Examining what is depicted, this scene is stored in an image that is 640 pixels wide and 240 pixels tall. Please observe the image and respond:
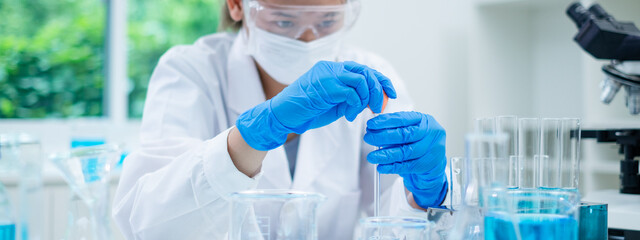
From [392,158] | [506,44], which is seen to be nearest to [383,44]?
[506,44]

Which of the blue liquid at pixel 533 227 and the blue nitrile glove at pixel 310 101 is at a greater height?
the blue nitrile glove at pixel 310 101

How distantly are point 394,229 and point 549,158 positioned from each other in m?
0.35

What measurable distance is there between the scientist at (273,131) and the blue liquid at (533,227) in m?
0.32

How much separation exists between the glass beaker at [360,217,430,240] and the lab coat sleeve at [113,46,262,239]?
14.0 inches

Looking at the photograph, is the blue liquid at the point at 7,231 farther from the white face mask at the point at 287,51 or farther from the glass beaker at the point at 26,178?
the white face mask at the point at 287,51

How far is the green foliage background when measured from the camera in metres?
2.90

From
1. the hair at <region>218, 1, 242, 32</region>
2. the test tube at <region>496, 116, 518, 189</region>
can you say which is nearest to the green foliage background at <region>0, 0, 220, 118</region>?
the hair at <region>218, 1, 242, 32</region>

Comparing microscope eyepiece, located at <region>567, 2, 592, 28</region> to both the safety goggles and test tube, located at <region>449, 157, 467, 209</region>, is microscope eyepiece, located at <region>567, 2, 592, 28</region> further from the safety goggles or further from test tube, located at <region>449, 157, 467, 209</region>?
test tube, located at <region>449, 157, 467, 209</region>

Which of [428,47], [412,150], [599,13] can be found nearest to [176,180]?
[412,150]

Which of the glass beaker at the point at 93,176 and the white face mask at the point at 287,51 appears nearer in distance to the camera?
the glass beaker at the point at 93,176

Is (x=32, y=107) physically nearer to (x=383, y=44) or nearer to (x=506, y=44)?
(x=383, y=44)

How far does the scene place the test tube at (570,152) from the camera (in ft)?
3.14

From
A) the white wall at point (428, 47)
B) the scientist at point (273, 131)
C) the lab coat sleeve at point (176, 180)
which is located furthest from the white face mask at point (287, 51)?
the white wall at point (428, 47)

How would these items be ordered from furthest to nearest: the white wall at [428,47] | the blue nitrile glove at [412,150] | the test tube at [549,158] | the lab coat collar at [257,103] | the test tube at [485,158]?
the white wall at [428,47], the lab coat collar at [257,103], the blue nitrile glove at [412,150], the test tube at [549,158], the test tube at [485,158]
